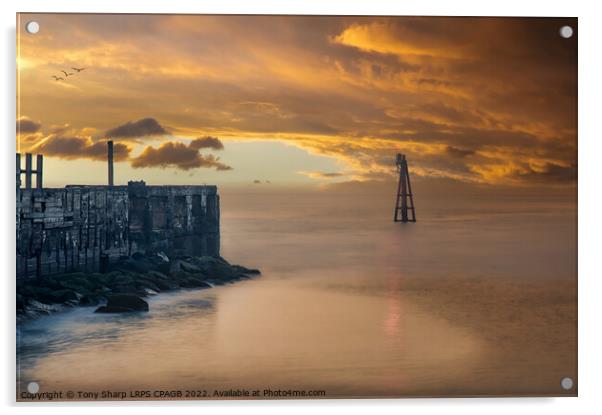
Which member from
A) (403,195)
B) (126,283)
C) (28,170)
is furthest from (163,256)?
(403,195)

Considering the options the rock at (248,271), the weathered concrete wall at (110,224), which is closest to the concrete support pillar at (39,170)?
the weathered concrete wall at (110,224)

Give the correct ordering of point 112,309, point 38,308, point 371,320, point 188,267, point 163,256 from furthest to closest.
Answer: point 163,256, point 188,267, point 112,309, point 371,320, point 38,308

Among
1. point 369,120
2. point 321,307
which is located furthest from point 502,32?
point 321,307

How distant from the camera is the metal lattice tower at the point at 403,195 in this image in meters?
9.33

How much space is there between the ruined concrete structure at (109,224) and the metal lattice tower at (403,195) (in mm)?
1785

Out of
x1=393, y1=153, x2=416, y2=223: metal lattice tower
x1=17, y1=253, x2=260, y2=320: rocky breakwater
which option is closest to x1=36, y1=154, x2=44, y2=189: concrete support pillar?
x1=17, y1=253, x2=260, y2=320: rocky breakwater

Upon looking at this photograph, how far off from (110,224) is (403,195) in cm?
339

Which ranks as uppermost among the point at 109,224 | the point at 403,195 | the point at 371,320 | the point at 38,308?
the point at 403,195

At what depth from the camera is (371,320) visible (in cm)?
909

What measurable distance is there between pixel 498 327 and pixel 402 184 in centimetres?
160

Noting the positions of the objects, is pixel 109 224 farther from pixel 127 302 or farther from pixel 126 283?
pixel 127 302

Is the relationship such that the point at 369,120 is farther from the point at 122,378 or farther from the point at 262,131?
the point at 122,378

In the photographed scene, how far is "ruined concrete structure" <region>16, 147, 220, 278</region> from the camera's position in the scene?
9625 mm

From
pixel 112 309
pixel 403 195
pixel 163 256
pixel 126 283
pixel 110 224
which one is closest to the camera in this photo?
pixel 112 309
